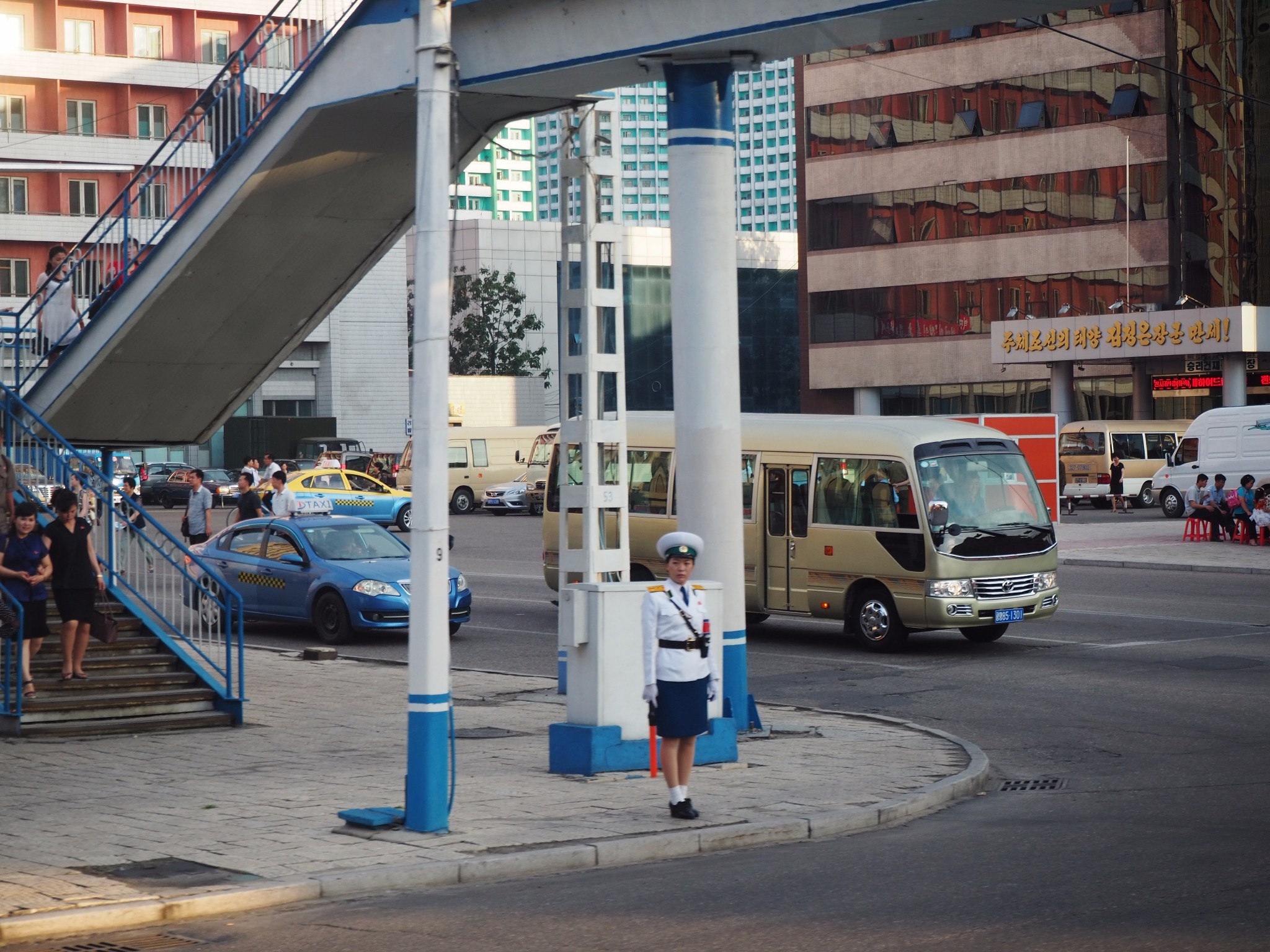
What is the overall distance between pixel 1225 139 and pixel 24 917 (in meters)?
62.7

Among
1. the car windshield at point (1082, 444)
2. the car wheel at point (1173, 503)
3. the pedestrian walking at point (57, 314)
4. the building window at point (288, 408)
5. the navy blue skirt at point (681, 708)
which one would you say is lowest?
the navy blue skirt at point (681, 708)

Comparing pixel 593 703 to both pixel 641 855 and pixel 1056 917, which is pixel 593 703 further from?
pixel 1056 917

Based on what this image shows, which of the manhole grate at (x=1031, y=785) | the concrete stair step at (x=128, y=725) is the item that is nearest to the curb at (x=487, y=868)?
the manhole grate at (x=1031, y=785)

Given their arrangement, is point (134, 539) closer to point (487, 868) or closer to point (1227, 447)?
point (487, 868)

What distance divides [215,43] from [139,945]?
6860 centimetres

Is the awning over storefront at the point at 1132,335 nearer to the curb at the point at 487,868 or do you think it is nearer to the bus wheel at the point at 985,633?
the bus wheel at the point at 985,633

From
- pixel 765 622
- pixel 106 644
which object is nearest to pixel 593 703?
pixel 106 644

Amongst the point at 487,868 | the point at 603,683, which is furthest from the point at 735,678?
the point at 487,868

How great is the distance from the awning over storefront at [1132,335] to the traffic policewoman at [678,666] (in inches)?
1862

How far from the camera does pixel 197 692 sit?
13.8 meters

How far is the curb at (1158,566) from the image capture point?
1120 inches

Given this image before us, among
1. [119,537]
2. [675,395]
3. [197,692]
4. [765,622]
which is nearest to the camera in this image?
[675,395]

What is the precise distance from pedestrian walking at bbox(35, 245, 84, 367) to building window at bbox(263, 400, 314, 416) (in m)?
61.7

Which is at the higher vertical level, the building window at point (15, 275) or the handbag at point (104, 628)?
the building window at point (15, 275)
